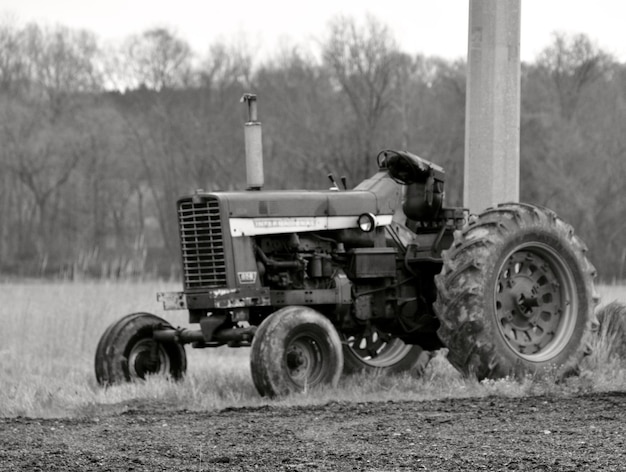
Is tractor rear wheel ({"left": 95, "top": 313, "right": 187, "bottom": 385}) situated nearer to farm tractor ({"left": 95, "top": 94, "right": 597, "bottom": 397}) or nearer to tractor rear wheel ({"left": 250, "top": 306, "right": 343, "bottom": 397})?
farm tractor ({"left": 95, "top": 94, "right": 597, "bottom": 397})

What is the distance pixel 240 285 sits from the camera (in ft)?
28.6

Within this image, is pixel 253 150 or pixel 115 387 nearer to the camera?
pixel 115 387

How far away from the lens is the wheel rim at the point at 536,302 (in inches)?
355

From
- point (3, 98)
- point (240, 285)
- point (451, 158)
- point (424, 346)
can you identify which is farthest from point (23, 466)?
point (3, 98)

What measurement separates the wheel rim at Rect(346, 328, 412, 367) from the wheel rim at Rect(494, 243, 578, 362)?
52.1 inches

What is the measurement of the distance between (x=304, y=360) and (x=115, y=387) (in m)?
1.53

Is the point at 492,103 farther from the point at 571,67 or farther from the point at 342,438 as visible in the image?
the point at 571,67

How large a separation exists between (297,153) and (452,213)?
28.8 meters

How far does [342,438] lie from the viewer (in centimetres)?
601

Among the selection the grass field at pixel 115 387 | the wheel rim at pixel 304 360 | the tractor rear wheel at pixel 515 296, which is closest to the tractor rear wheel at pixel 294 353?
the wheel rim at pixel 304 360

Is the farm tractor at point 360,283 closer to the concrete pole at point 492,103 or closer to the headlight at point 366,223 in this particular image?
the headlight at point 366,223

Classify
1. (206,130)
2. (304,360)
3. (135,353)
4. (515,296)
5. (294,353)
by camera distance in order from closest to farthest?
(294,353), (304,360), (515,296), (135,353), (206,130)

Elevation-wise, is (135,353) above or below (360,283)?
below

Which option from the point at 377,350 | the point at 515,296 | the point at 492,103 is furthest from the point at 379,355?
the point at 492,103
